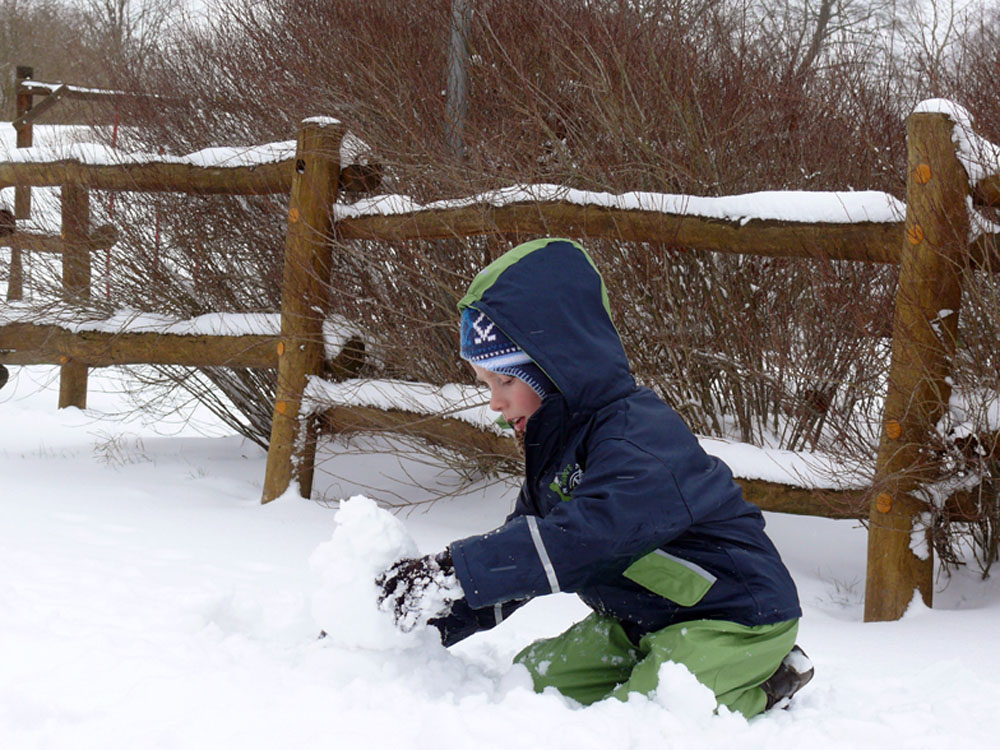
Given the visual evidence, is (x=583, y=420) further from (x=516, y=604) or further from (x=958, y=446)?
(x=958, y=446)

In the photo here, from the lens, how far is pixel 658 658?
193cm

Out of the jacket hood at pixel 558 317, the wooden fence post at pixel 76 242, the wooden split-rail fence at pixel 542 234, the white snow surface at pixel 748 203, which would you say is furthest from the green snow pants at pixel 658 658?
the wooden fence post at pixel 76 242

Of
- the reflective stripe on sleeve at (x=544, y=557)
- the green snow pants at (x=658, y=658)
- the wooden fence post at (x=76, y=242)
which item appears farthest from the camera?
the wooden fence post at (x=76, y=242)

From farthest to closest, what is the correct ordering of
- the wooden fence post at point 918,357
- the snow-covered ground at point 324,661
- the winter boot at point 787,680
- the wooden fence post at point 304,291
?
the wooden fence post at point 304,291, the wooden fence post at point 918,357, the winter boot at point 787,680, the snow-covered ground at point 324,661

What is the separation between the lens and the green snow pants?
6.29 feet

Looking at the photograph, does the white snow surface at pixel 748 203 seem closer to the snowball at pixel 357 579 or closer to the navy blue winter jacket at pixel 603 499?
the navy blue winter jacket at pixel 603 499

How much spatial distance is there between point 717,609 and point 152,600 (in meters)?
1.31

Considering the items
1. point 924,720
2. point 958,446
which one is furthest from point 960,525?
point 924,720

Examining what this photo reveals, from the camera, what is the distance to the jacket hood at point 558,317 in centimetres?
192

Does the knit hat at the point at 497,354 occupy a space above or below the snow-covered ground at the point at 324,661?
above

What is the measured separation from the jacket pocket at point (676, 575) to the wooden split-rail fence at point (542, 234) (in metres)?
1.22

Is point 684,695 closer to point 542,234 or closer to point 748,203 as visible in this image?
point 748,203

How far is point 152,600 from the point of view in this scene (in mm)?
2434

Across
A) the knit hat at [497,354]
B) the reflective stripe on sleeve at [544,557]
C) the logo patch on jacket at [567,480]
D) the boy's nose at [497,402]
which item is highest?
the knit hat at [497,354]
